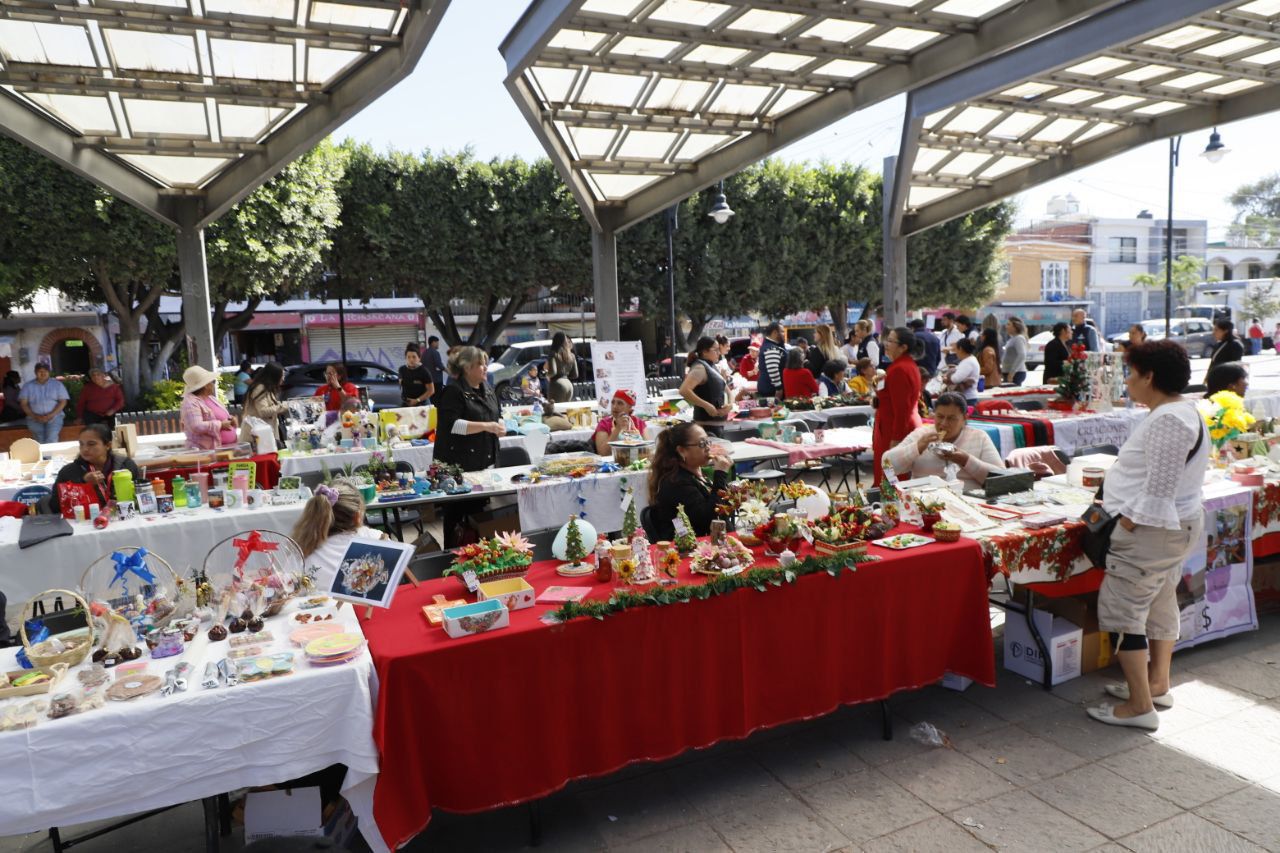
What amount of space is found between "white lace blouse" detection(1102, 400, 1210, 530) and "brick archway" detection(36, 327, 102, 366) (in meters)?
28.0

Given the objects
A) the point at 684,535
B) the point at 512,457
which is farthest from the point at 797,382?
the point at 684,535

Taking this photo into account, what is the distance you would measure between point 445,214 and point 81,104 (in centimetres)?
1032

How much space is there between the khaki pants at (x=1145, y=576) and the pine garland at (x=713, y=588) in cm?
108

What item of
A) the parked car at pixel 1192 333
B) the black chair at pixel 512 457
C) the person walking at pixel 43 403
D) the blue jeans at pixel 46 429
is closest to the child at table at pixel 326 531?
the black chair at pixel 512 457

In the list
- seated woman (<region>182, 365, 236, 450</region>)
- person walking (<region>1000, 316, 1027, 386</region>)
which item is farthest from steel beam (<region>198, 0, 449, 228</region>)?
person walking (<region>1000, 316, 1027, 386</region>)

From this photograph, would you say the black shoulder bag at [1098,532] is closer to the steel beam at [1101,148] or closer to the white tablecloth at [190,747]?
the white tablecloth at [190,747]

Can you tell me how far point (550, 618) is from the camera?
3.09 metres

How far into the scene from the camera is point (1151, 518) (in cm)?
347

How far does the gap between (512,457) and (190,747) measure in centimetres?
424

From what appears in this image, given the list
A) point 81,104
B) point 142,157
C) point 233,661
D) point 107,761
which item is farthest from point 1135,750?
point 142,157

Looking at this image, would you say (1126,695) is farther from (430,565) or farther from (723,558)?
(430,565)

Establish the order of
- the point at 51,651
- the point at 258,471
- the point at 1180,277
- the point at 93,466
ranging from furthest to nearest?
the point at 1180,277, the point at 258,471, the point at 93,466, the point at 51,651

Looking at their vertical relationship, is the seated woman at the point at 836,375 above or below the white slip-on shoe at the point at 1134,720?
above

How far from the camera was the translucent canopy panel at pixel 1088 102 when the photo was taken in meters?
7.91
